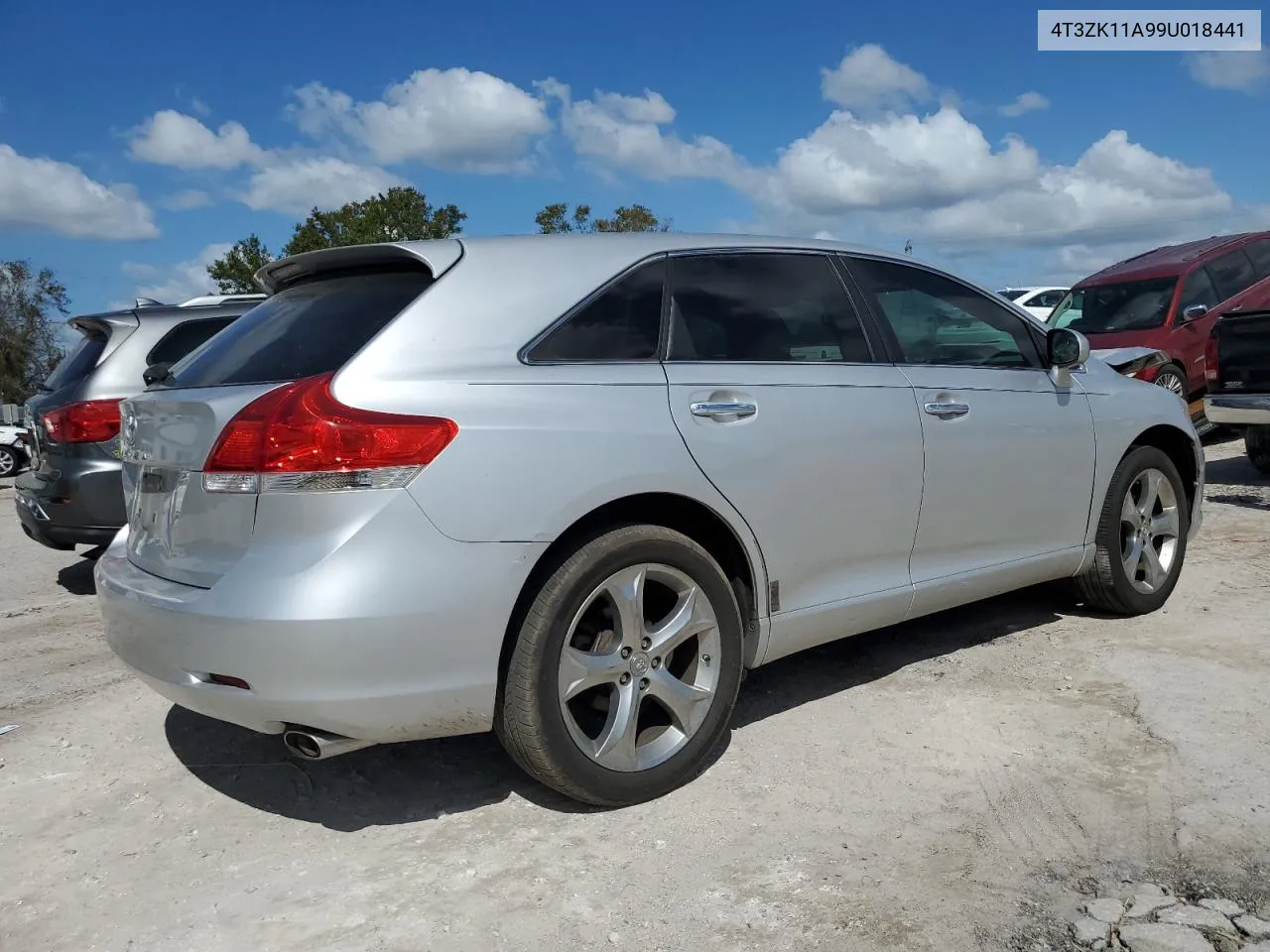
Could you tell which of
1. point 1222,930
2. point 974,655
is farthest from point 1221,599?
point 1222,930

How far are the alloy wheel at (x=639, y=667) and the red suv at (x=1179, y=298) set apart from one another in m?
8.71

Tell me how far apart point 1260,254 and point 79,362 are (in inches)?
461

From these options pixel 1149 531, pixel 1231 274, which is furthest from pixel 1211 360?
pixel 1149 531

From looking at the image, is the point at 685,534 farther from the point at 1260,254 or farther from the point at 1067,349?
the point at 1260,254

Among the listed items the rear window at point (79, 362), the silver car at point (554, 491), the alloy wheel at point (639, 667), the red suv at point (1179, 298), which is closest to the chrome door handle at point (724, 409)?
the silver car at point (554, 491)

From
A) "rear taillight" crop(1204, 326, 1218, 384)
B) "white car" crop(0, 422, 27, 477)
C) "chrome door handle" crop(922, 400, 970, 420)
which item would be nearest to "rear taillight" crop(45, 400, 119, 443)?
"chrome door handle" crop(922, 400, 970, 420)

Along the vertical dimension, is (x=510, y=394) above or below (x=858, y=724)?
above

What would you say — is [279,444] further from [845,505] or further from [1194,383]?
[1194,383]

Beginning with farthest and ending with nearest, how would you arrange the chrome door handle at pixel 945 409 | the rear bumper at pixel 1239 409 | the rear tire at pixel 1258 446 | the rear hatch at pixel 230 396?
the rear tire at pixel 1258 446, the rear bumper at pixel 1239 409, the chrome door handle at pixel 945 409, the rear hatch at pixel 230 396

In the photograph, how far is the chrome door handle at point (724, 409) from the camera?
10.9 ft

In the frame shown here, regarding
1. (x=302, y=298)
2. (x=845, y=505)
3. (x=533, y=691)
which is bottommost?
(x=533, y=691)

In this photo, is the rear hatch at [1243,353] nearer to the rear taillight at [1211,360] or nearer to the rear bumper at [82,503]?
the rear taillight at [1211,360]

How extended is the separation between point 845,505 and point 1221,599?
9.20ft

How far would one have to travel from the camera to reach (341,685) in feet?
8.93
